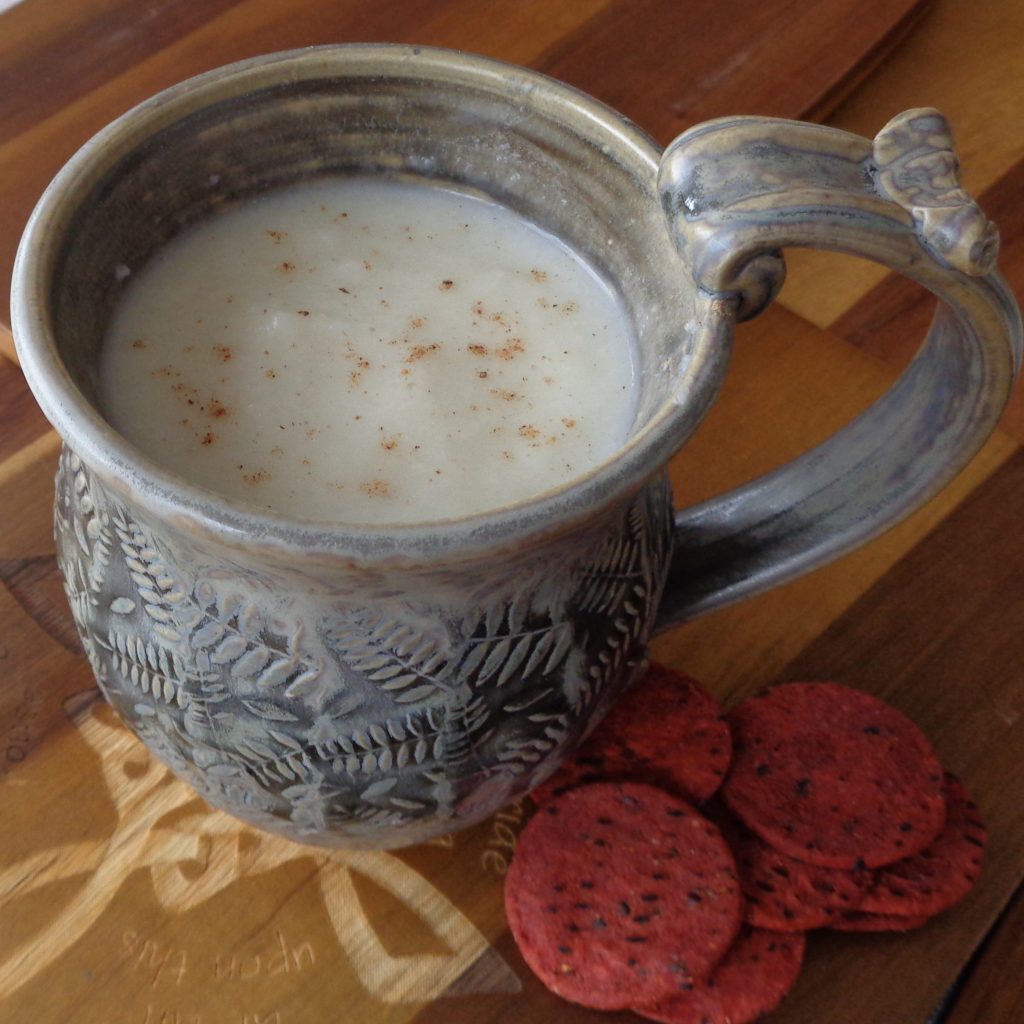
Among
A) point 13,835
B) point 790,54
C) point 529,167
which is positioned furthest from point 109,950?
point 790,54

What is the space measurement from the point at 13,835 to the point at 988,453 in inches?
27.6

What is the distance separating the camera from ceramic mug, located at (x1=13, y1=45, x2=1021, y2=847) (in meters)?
0.47

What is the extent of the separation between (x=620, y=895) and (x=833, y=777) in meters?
0.15

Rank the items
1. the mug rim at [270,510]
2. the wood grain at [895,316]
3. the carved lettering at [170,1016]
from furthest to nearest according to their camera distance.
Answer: the wood grain at [895,316] → the carved lettering at [170,1016] → the mug rim at [270,510]

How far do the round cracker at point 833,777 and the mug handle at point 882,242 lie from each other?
0.20 meters

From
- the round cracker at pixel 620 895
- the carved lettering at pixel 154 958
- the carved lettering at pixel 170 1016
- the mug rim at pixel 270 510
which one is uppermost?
the mug rim at pixel 270 510

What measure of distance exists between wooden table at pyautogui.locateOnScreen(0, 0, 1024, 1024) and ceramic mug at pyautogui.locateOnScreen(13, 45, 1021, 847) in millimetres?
96

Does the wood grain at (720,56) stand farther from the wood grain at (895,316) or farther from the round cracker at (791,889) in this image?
the round cracker at (791,889)

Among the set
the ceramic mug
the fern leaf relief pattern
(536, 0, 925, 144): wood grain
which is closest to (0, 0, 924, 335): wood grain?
(536, 0, 925, 144): wood grain

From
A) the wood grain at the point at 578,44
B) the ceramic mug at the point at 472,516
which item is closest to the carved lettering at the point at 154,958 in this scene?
the ceramic mug at the point at 472,516

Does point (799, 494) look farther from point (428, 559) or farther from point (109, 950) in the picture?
point (109, 950)

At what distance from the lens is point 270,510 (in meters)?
0.45

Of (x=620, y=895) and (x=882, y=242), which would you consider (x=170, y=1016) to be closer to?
(x=620, y=895)

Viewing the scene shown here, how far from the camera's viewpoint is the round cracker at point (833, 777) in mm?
719
